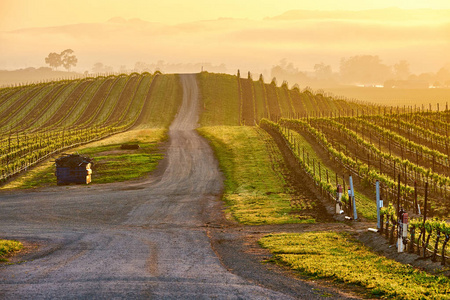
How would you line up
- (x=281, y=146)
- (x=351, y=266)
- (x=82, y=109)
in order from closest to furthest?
1. (x=351, y=266)
2. (x=281, y=146)
3. (x=82, y=109)

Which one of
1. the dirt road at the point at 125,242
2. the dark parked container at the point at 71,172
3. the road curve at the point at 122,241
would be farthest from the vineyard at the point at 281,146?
the dark parked container at the point at 71,172

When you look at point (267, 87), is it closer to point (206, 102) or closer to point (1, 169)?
point (206, 102)

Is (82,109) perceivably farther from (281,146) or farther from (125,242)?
(125,242)

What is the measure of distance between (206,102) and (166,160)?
228 ft

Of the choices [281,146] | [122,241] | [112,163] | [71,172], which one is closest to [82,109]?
[112,163]

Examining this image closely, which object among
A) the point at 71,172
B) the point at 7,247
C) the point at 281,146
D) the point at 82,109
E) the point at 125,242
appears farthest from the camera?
the point at 82,109

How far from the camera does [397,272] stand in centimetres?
2270

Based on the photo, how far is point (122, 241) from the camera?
1243 inches

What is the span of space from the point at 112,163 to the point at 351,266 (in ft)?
154

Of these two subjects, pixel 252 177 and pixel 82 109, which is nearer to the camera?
pixel 252 177

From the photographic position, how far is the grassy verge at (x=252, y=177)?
1601 inches

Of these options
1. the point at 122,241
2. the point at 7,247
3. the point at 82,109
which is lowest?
the point at 122,241

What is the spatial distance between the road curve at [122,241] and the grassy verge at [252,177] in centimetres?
229

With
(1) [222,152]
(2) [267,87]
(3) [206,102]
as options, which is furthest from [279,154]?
(2) [267,87]
